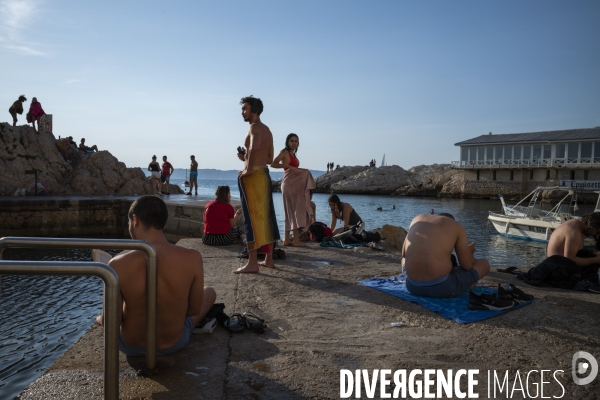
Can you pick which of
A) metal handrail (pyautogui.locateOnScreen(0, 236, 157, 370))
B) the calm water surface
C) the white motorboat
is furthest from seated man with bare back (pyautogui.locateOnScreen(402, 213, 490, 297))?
the white motorboat

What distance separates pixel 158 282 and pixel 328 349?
1330 mm

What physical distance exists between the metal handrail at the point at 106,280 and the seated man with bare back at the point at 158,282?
0.76 m

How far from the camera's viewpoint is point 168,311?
3.15 m

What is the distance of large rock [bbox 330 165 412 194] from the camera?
7193 cm

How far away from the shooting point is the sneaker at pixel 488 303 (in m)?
4.54

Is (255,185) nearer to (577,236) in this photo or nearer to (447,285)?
(447,285)

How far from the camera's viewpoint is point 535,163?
54.2m

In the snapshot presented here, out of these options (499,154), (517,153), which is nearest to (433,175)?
(499,154)

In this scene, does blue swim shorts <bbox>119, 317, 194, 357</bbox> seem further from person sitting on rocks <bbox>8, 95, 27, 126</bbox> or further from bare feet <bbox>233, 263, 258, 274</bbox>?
person sitting on rocks <bbox>8, 95, 27, 126</bbox>

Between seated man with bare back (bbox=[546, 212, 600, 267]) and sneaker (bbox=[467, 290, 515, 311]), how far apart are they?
2.11 meters

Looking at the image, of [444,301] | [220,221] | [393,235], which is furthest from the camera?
[393,235]

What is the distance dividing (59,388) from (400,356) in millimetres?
2193

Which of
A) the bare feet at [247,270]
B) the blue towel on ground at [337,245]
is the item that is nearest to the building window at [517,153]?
the blue towel on ground at [337,245]

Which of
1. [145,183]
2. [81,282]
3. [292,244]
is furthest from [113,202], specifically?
[292,244]
